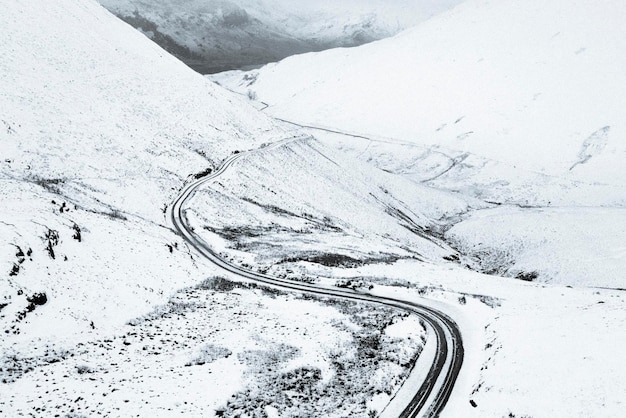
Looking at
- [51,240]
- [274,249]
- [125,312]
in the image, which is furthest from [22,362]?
[274,249]

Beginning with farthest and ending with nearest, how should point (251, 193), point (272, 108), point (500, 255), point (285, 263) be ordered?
point (272, 108), point (500, 255), point (251, 193), point (285, 263)

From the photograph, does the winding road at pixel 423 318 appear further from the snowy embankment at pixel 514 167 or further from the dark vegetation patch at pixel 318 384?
the dark vegetation patch at pixel 318 384

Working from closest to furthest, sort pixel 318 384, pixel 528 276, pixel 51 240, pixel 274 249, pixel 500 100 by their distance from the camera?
pixel 318 384 < pixel 51 240 < pixel 274 249 < pixel 528 276 < pixel 500 100

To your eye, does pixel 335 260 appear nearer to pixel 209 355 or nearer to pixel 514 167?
pixel 209 355

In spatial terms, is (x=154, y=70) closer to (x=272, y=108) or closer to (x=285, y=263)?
(x=285, y=263)

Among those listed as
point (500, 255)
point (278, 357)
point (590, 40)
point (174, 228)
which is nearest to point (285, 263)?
point (174, 228)
